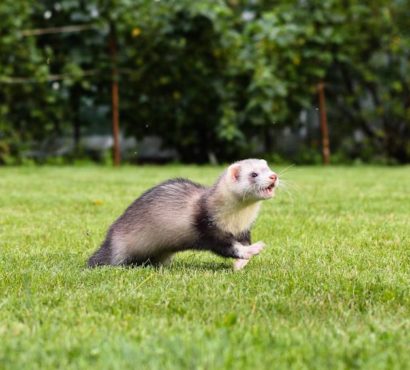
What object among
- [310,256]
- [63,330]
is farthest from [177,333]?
[310,256]

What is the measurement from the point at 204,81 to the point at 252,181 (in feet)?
32.9

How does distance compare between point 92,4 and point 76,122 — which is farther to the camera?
point 76,122

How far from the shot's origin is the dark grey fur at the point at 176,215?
4352 millimetres

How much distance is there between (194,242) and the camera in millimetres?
4414

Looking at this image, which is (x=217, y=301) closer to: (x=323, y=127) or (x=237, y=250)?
(x=237, y=250)

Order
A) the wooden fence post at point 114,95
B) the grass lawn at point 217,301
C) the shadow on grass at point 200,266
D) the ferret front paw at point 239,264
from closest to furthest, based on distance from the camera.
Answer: the grass lawn at point 217,301 → the ferret front paw at point 239,264 → the shadow on grass at point 200,266 → the wooden fence post at point 114,95

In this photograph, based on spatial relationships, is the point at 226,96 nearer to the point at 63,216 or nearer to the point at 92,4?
the point at 92,4

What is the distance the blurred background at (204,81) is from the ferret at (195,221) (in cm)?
910

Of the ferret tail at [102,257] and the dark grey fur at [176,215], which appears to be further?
the ferret tail at [102,257]

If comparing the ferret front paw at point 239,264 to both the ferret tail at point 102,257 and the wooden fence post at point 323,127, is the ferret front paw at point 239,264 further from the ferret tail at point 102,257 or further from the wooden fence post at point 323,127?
the wooden fence post at point 323,127

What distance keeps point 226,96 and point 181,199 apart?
9.62 m

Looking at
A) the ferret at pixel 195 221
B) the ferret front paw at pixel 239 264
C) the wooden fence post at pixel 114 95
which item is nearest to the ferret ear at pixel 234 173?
the ferret at pixel 195 221

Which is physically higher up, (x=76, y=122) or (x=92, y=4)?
(x=92, y=4)

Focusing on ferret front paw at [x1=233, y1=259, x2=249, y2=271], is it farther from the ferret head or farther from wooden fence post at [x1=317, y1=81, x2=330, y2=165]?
wooden fence post at [x1=317, y1=81, x2=330, y2=165]
